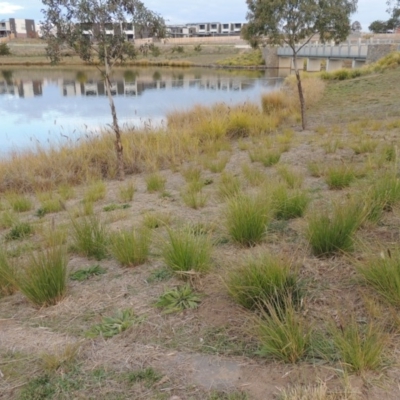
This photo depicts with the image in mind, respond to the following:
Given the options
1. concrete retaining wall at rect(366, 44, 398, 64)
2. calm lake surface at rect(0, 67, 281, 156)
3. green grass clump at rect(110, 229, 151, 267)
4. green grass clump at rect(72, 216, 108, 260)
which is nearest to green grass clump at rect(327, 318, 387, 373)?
green grass clump at rect(110, 229, 151, 267)

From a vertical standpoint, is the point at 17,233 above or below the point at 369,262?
below

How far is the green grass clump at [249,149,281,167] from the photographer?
25.0 feet

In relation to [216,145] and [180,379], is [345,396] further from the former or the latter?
[216,145]

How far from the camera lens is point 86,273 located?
340 centimetres

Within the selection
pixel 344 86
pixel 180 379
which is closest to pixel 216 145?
pixel 180 379

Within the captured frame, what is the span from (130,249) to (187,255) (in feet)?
1.91

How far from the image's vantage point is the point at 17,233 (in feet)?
15.8

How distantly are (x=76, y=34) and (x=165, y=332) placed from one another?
6.17m

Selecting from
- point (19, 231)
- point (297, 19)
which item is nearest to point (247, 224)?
point (19, 231)

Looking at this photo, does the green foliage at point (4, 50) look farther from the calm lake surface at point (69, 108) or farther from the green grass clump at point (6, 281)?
the green grass clump at point (6, 281)

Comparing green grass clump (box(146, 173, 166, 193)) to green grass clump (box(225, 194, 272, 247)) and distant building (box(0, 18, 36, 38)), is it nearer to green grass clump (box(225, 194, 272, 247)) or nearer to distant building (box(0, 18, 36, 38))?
green grass clump (box(225, 194, 272, 247))

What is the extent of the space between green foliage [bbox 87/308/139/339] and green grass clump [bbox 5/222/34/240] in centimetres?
236

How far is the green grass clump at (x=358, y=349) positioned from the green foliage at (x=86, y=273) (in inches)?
76.1

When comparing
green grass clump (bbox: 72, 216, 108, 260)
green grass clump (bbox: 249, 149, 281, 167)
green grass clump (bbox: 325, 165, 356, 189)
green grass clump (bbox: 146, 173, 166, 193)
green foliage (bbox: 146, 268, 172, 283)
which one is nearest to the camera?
green foliage (bbox: 146, 268, 172, 283)
